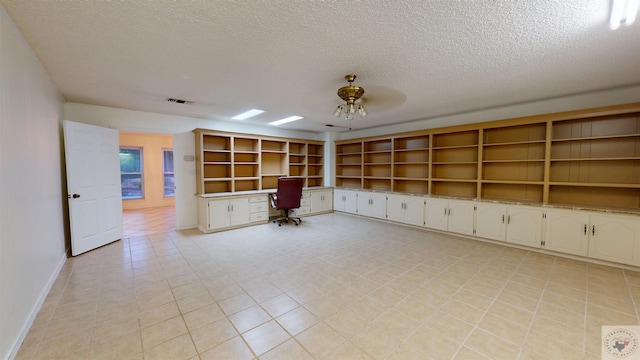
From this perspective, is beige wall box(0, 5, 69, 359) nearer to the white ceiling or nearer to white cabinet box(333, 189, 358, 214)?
the white ceiling

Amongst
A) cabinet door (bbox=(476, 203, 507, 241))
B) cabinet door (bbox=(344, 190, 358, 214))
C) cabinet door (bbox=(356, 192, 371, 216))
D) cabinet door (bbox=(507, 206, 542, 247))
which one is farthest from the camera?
cabinet door (bbox=(344, 190, 358, 214))

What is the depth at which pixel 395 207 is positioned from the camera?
5.43 meters

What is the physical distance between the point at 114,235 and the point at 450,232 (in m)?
6.08

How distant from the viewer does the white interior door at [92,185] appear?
3.43 m

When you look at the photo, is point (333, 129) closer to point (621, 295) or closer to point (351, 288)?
point (351, 288)

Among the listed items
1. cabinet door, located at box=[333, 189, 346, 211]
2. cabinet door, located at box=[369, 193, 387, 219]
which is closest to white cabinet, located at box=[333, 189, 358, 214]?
cabinet door, located at box=[333, 189, 346, 211]

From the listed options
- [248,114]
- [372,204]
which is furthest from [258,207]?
[372,204]

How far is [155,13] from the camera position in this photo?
1.67 m

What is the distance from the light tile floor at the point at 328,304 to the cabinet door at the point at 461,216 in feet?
2.03

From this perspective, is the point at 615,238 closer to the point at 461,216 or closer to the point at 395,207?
the point at 461,216

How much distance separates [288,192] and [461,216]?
3.45 meters

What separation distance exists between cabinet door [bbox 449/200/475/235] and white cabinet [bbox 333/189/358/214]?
2348 millimetres

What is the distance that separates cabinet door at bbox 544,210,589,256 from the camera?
3246 mm

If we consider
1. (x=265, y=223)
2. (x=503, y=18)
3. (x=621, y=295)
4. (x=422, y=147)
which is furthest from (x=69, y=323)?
(x=422, y=147)
